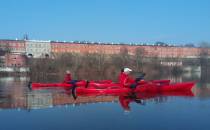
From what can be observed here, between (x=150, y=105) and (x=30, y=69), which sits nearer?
(x=150, y=105)

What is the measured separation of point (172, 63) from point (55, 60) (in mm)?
29834

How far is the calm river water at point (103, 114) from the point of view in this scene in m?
12.9

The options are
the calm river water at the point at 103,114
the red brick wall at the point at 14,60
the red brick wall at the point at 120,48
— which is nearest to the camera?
the calm river water at the point at 103,114

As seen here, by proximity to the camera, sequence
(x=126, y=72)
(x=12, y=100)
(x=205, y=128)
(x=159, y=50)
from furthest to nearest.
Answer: (x=159, y=50) < (x=126, y=72) < (x=12, y=100) < (x=205, y=128)

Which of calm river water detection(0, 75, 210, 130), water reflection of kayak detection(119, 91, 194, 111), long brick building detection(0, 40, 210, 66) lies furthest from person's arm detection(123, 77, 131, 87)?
long brick building detection(0, 40, 210, 66)

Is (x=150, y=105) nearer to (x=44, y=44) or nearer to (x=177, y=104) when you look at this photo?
(x=177, y=104)

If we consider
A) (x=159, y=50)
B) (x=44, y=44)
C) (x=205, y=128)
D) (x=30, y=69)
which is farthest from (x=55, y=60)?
(x=205, y=128)

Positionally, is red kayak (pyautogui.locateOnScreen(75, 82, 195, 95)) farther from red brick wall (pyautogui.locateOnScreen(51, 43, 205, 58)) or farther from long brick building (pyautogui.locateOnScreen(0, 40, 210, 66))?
red brick wall (pyautogui.locateOnScreen(51, 43, 205, 58))

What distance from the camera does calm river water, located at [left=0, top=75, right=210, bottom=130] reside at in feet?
42.4

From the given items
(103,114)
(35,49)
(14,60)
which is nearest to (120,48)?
(35,49)

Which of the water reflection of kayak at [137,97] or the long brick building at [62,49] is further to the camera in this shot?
the long brick building at [62,49]

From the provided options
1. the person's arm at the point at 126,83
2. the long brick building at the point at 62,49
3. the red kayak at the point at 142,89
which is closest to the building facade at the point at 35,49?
the long brick building at the point at 62,49

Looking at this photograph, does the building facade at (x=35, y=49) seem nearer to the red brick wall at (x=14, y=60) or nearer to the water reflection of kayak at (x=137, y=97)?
the red brick wall at (x=14, y=60)

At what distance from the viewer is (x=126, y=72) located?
23.6 m
